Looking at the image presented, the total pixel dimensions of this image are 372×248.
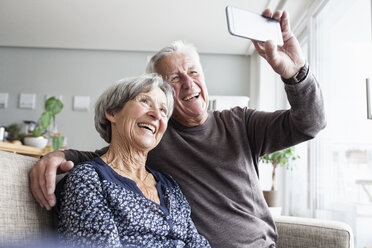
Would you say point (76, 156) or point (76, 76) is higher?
point (76, 76)

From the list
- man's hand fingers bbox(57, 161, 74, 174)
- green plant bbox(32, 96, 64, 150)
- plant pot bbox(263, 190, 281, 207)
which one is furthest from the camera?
green plant bbox(32, 96, 64, 150)

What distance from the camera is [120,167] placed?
3.84 ft

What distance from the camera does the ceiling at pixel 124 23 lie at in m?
3.60

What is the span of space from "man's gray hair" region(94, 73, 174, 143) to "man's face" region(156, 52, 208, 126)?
0.79 feet

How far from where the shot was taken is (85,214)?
0.90 metres

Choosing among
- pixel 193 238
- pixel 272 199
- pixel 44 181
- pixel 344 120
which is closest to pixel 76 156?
pixel 44 181

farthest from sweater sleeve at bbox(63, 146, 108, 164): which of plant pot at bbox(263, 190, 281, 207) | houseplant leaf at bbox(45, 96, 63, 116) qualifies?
houseplant leaf at bbox(45, 96, 63, 116)

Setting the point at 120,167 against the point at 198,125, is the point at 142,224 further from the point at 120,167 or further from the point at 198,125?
the point at 198,125

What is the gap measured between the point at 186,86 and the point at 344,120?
4.78 ft

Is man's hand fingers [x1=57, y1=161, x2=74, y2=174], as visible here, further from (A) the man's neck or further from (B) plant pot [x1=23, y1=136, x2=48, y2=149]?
(B) plant pot [x1=23, y1=136, x2=48, y2=149]

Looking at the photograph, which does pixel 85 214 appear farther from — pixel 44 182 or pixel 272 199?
pixel 272 199

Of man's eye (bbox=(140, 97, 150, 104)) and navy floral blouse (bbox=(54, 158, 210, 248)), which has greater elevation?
man's eye (bbox=(140, 97, 150, 104))

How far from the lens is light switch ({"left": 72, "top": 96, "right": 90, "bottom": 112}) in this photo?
5086 millimetres

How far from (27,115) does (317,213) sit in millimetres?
4316
